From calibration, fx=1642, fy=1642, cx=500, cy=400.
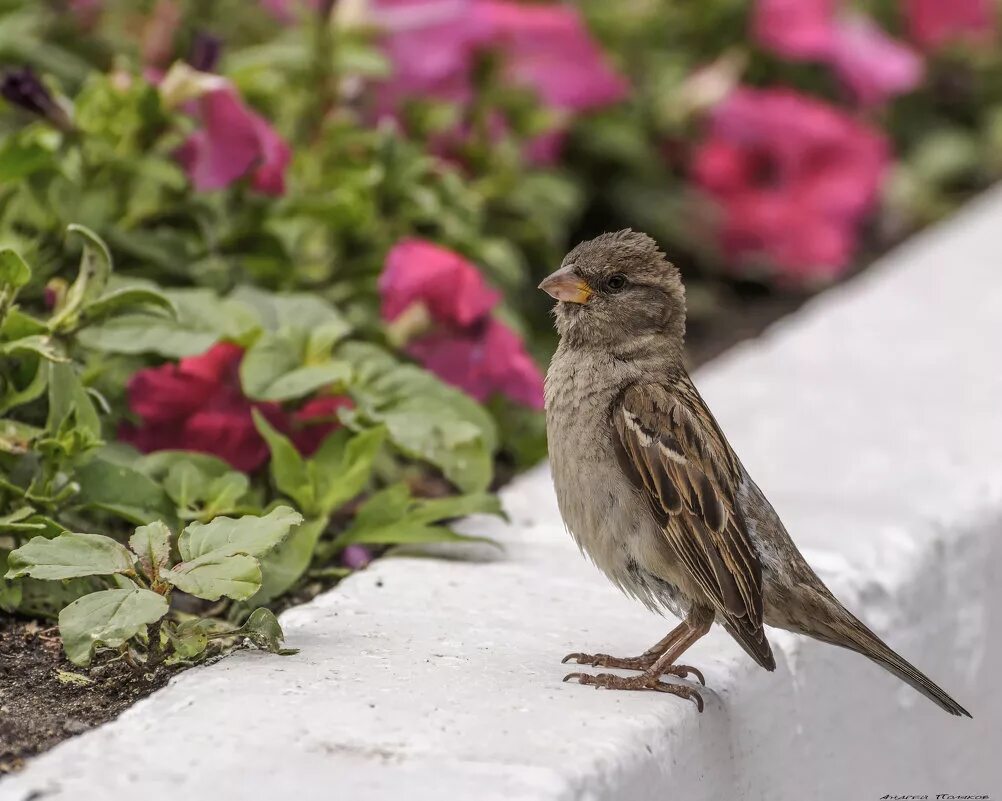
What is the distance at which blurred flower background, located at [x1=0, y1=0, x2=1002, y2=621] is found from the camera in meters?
3.05

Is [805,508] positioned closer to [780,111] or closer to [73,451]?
[73,451]

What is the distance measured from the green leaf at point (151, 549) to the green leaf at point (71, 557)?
2 centimetres

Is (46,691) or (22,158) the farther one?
(22,158)

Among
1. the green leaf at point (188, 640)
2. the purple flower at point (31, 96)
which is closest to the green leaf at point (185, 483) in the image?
the green leaf at point (188, 640)

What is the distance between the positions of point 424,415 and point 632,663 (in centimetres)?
73

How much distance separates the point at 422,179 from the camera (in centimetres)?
388

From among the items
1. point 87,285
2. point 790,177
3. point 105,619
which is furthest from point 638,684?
point 790,177

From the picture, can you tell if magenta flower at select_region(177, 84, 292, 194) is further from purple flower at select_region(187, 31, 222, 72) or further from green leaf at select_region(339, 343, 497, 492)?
green leaf at select_region(339, 343, 497, 492)

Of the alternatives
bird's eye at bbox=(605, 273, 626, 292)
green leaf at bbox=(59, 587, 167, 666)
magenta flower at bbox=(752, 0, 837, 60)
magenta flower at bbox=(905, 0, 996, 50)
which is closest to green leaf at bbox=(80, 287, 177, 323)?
green leaf at bbox=(59, 587, 167, 666)

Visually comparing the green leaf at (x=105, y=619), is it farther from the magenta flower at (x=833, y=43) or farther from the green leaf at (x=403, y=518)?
the magenta flower at (x=833, y=43)

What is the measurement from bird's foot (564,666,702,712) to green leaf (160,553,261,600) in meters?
0.49

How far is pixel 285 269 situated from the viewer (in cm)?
347

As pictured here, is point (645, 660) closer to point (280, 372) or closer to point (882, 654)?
point (882, 654)

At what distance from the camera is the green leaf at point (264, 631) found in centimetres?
235
